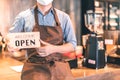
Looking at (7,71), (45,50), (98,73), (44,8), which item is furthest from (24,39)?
(98,73)

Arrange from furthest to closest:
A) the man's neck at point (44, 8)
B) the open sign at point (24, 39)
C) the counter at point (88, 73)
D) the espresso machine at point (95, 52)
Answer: the espresso machine at point (95, 52)
the counter at point (88, 73)
the man's neck at point (44, 8)
the open sign at point (24, 39)

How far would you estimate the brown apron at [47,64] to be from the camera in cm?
→ 154

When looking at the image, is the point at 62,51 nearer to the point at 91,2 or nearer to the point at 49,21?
the point at 49,21

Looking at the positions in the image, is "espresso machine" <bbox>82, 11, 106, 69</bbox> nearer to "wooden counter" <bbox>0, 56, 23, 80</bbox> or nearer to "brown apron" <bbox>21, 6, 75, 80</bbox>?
"brown apron" <bbox>21, 6, 75, 80</bbox>

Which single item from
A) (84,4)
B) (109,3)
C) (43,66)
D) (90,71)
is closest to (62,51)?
(43,66)

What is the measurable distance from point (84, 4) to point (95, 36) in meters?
1.76

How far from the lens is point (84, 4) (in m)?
3.67

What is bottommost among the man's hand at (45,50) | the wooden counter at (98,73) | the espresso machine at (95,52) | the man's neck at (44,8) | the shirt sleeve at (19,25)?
the wooden counter at (98,73)

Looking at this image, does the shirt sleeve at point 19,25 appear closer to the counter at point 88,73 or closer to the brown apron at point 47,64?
the brown apron at point 47,64

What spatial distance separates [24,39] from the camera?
1.45 m

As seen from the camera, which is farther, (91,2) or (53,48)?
(91,2)

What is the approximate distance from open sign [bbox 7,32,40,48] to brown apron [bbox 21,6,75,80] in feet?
0.26

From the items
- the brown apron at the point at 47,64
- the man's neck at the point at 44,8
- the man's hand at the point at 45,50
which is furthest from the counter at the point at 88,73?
the man's neck at the point at 44,8

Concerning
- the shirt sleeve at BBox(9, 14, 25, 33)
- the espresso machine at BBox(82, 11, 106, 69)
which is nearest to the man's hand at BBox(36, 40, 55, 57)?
the shirt sleeve at BBox(9, 14, 25, 33)
